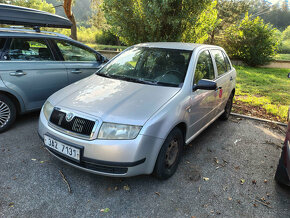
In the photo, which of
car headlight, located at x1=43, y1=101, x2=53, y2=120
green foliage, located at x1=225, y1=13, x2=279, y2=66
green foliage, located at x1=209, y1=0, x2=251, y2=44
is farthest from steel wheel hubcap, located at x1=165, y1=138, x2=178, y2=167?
green foliage, located at x1=209, y1=0, x2=251, y2=44

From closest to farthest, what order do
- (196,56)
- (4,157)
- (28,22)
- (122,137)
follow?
(122,137) → (4,157) → (196,56) → (28,22)

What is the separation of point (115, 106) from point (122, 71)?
111cm

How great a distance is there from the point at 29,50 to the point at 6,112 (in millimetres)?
1160

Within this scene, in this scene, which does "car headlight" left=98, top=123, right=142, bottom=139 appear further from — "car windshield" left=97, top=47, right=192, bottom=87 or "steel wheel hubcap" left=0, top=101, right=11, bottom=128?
"steel wheel hubcap" left=0, top=101, right=11, bottom=128

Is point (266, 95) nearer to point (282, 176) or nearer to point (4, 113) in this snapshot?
point (282, 176)

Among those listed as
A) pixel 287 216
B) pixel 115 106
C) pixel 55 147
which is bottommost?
pixel 287 216

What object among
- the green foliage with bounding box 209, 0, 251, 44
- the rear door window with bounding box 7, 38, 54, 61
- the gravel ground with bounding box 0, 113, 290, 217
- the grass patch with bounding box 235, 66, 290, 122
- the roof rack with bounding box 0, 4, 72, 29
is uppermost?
the green foliage with bounding box 209, 0, 251, 44

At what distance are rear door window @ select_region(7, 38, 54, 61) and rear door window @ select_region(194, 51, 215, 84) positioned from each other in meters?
2.77

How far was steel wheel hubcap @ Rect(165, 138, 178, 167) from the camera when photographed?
2685 millimetres

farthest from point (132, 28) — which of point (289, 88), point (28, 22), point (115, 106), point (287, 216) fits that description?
point (289, 88)

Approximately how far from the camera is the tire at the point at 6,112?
364 centimetres

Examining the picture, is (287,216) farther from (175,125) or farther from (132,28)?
(132,28)

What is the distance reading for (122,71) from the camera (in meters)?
3.41

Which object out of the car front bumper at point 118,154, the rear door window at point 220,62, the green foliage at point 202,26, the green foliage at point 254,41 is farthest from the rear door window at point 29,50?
the green foliage at point 254,41
